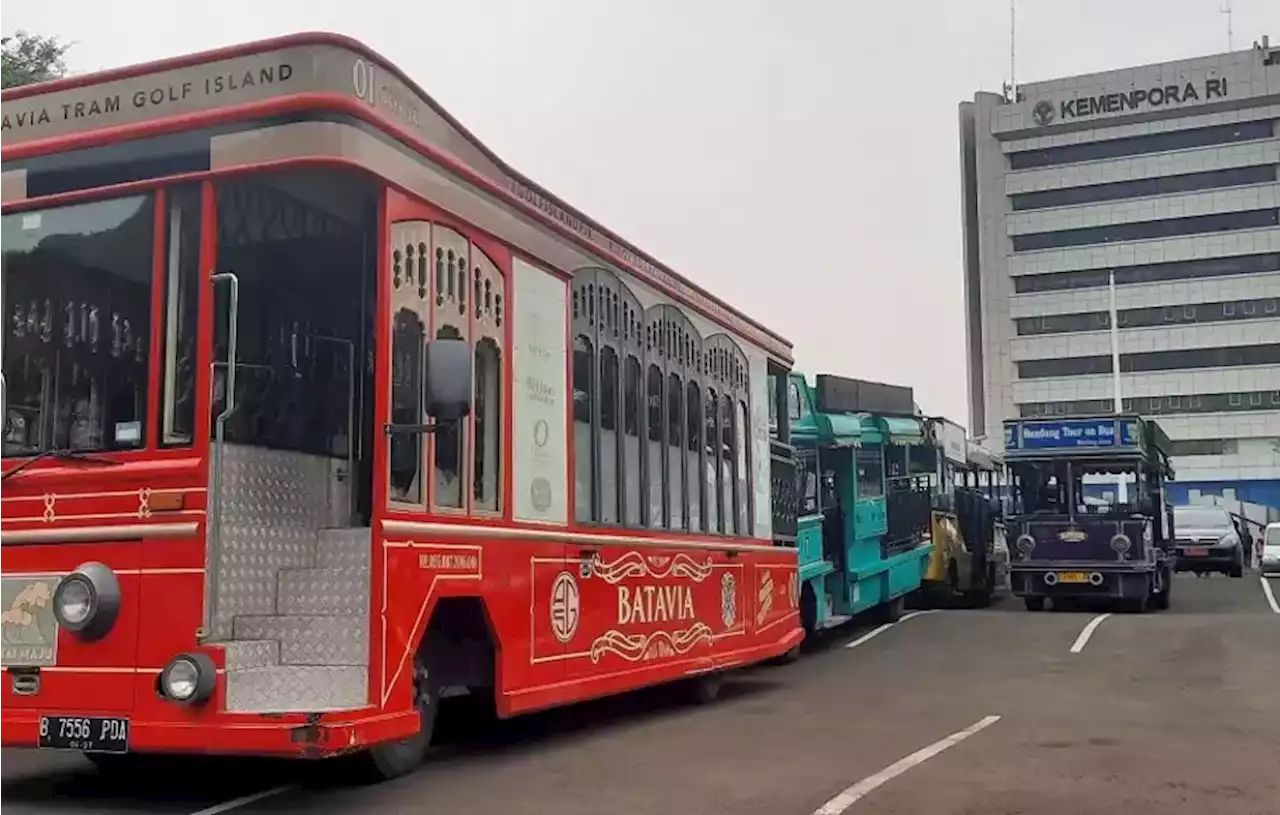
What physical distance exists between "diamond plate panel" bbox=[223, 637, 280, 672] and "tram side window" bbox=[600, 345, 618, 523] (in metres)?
3.06

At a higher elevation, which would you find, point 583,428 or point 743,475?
point 583,428

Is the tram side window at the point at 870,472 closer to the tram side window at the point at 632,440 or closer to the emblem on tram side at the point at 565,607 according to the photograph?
the tram side window at the point at 632,440

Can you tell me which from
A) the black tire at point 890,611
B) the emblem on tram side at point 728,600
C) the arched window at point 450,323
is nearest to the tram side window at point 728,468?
the emblem on tram side at point 728,600

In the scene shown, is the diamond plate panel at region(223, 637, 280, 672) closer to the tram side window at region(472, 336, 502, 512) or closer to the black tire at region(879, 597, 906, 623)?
the tram side window at region(472, 336, 502, 512)

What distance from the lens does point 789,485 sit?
46.6 feet

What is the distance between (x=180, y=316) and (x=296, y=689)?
1909 millimetres

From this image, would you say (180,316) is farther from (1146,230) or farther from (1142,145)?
(1142,145)

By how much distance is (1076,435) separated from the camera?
21.5 meters

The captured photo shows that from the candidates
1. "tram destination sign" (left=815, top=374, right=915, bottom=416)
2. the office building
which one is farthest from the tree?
the office building

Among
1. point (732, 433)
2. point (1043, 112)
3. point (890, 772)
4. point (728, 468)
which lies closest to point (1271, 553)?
point (732, 433)

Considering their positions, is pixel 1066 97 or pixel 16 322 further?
pixel 1066 97

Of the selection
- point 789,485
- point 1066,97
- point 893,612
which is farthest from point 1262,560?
point 1066,97

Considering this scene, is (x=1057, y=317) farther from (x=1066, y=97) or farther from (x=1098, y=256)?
(x=1066, y=97)

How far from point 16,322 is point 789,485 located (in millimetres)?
8424
